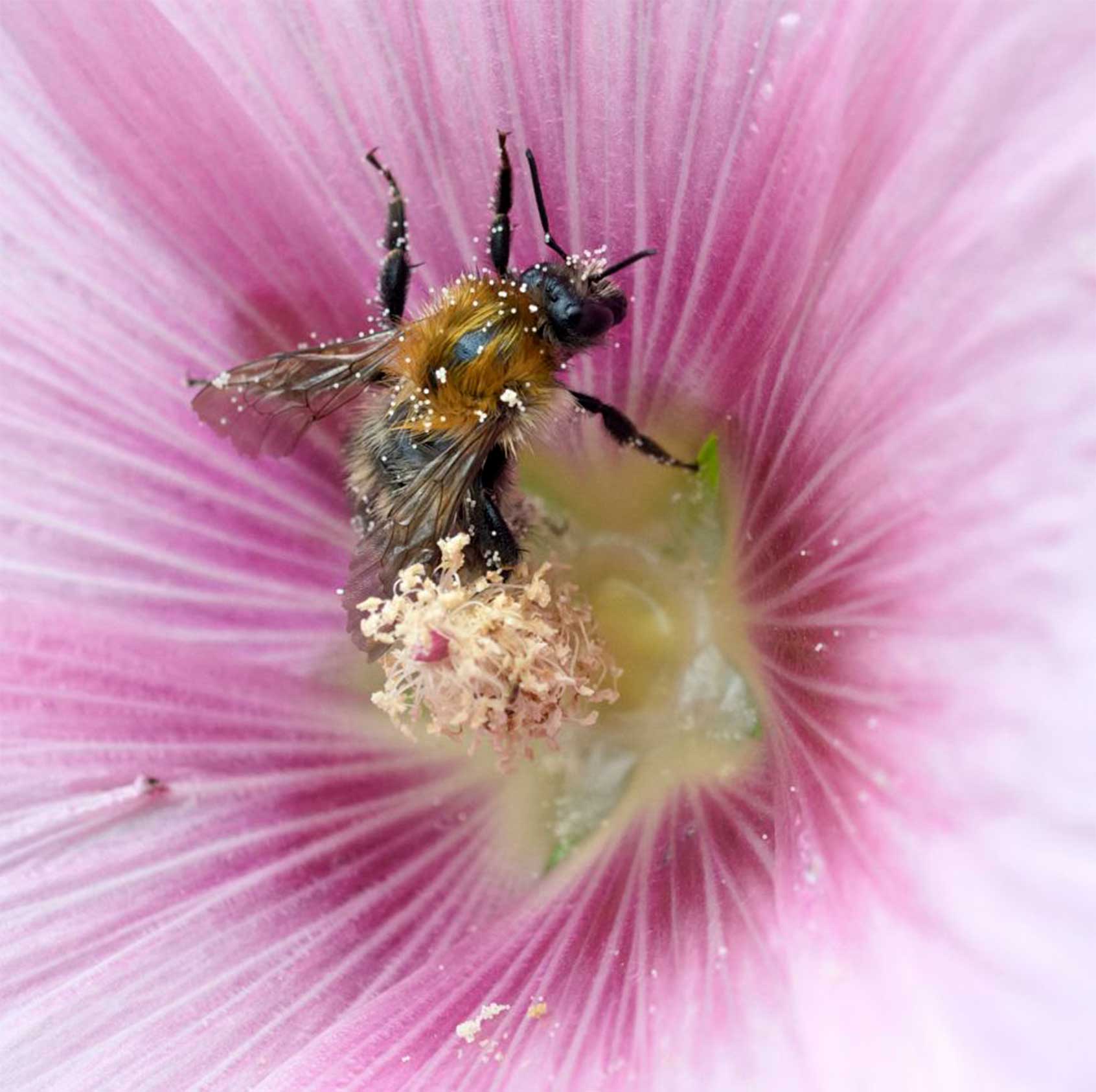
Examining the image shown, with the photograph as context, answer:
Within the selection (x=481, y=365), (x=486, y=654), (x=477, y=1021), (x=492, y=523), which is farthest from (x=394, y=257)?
(x=477, y=1021)

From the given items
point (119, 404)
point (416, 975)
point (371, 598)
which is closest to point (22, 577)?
point (119, 404)

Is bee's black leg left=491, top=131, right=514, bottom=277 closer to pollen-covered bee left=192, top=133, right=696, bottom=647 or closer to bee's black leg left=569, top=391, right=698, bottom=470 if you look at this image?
pollen-covered bee left=192, top=133, right=696, bottom=647

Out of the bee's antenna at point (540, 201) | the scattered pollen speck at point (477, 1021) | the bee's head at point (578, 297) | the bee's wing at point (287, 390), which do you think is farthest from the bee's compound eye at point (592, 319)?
the scattered pollen speck at point (477, 1021)

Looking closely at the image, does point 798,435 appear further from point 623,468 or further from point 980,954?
point 980,954

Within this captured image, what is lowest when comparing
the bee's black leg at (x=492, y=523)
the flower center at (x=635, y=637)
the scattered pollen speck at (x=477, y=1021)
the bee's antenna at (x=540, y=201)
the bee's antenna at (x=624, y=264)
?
the scattered pollen speck at (x=477, y=1021)

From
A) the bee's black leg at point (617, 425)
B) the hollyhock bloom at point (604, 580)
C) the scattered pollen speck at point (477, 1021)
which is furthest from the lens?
the bee's black leg at point (617, 425)

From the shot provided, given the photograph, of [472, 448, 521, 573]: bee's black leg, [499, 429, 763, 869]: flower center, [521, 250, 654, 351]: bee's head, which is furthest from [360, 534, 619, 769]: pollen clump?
[521, 250, 654, 351]: bee's head

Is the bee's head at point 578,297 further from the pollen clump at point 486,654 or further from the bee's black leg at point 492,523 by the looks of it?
the pollen clump at point 486,654
